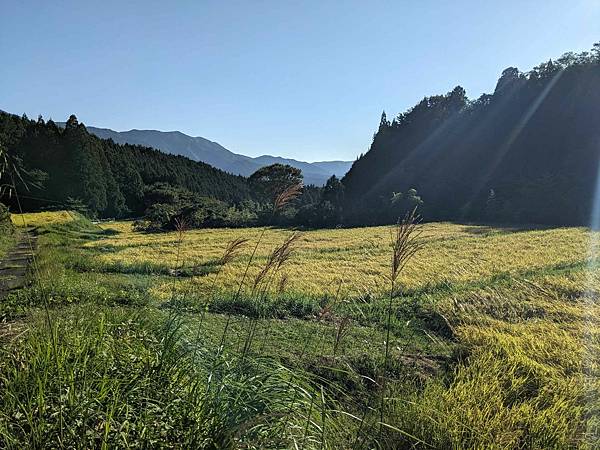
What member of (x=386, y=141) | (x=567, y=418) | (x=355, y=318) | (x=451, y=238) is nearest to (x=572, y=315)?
(x=355, y=318)

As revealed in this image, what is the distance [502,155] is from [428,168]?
13.9m

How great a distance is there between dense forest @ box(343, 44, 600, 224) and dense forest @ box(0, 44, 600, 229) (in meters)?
0.21

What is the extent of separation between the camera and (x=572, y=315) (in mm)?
10391

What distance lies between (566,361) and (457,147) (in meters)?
84.1

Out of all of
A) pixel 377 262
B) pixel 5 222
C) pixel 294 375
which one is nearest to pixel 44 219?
pixel 5 222

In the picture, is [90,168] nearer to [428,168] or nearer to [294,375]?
[294,375]

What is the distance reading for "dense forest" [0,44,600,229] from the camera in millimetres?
50438

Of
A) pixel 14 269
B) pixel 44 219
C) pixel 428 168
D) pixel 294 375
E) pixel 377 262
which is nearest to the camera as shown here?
pixel 294 375

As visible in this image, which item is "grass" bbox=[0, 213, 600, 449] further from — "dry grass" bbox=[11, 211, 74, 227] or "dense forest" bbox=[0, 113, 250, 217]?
"dense forest" bbox=[0, 113, 250, 217]

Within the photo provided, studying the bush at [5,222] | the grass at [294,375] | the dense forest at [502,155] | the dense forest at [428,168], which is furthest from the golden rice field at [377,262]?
the dense forest at [502,155]

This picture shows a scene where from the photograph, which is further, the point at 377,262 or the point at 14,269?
the point at 377,262

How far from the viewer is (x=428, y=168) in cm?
8406

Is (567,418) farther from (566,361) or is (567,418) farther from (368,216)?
(368,216)

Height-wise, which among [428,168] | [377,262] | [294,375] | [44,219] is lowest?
[377,262]
